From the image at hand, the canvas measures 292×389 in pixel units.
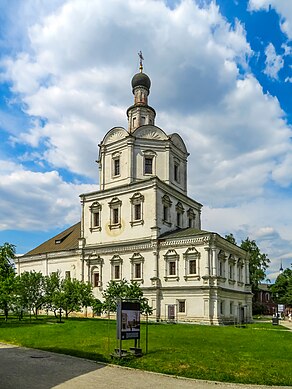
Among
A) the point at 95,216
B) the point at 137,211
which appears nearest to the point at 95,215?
the point at 95,216

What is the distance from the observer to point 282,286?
81.0 metres

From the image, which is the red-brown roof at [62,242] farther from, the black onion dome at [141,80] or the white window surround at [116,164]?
the black onion dome at [141,80]

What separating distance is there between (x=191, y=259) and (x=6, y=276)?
637 inches

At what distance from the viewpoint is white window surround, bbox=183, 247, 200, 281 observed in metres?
39.4

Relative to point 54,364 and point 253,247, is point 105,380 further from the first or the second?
point 253,247

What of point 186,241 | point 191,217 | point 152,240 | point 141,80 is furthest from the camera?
point 141,80

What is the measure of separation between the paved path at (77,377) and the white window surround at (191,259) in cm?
2562

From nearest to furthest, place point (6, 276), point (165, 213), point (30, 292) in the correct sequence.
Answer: point (6, 276), point (30, 292), point (165, 213)

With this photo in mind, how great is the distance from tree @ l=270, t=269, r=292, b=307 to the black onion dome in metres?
45.0

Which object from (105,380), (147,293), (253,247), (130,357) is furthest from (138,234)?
(105,380)

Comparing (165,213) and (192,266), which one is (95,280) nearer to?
(165,213)

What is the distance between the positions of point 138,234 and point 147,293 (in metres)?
5.92

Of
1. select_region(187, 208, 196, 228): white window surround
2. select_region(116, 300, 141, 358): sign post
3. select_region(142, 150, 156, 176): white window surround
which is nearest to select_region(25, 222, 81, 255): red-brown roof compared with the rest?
select_region(142, 150, 156, 176): white window surround

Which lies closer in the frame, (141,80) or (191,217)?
(191,217)
